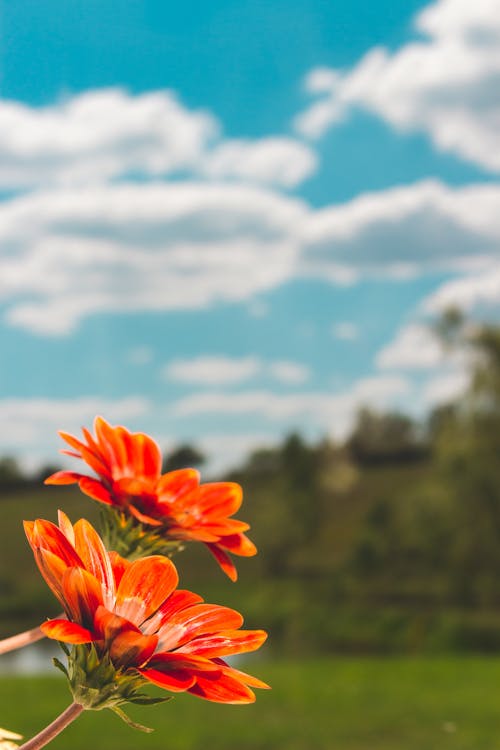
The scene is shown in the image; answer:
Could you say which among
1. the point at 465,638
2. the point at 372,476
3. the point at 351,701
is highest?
the point at 372,476

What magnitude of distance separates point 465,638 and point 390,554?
5682 millimetres

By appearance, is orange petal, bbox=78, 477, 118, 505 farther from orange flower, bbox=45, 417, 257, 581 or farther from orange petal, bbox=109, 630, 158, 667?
orange petal, bbox=109, 630, 158, 667

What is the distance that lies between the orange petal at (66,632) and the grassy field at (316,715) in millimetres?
8899

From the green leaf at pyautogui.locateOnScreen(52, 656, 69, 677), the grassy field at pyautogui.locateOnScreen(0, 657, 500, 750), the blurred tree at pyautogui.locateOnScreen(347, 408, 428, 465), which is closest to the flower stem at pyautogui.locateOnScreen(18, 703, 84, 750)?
the green leaf at pyautogui.locateOnScreen(52, 656, 69, 677)

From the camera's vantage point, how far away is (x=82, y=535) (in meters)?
0.77

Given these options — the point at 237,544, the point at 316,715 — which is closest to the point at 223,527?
the point at 237,544

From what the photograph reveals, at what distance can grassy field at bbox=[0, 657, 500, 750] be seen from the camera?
923cm

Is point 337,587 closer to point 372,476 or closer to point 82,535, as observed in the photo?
point 372,476

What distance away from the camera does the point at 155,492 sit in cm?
102

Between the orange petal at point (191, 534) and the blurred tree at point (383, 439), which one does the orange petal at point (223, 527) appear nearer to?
the orange petal at point (191, 534)

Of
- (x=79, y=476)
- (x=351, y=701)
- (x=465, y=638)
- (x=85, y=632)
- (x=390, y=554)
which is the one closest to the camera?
(x=85, y=632)

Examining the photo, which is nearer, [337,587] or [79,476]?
[79,476]

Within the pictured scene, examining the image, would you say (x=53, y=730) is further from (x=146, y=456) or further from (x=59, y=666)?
(x=146, y=456)

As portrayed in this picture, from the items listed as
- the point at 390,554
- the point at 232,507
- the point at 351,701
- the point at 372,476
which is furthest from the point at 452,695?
the point at 372,476
